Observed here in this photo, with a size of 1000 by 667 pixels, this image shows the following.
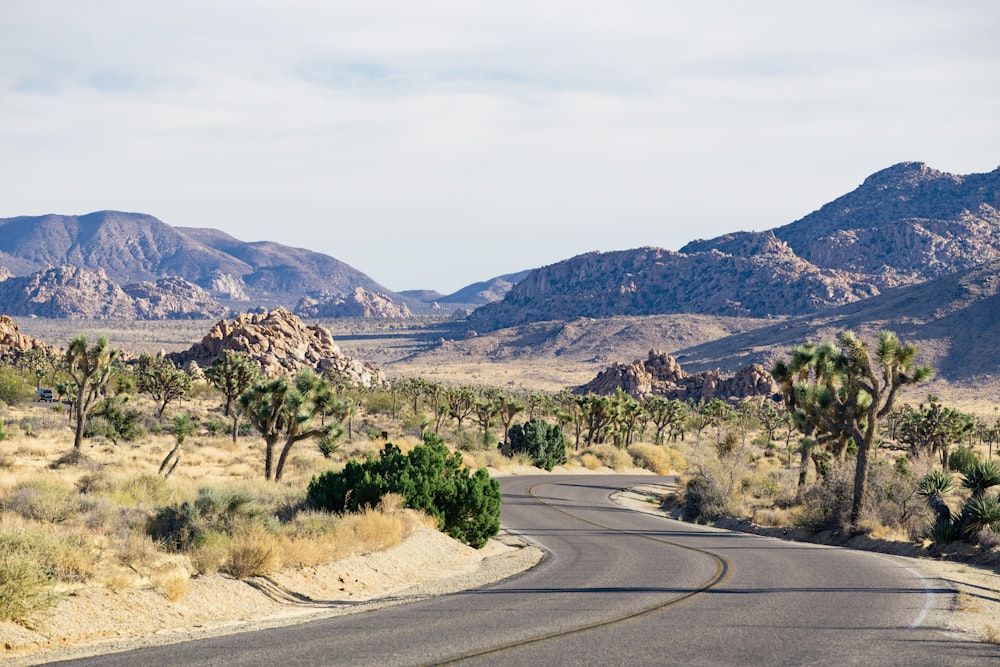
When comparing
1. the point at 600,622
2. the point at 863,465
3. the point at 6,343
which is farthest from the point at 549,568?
the point at 6,343

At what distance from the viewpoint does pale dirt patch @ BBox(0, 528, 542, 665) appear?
11.4 metres

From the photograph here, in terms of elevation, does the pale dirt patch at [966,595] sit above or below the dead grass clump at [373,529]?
above

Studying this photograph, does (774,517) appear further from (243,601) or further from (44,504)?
(44,504)

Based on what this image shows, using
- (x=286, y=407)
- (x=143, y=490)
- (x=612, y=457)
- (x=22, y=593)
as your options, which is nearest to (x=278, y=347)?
(x=612, y=457)

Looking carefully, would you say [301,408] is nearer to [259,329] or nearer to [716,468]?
[716,468]

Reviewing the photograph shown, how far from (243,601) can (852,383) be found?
19.0 m

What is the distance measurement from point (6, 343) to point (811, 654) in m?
96.9

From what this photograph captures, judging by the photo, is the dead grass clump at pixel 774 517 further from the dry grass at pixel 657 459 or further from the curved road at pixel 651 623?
the dry grass at pixel 657 459

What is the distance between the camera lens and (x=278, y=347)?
113m

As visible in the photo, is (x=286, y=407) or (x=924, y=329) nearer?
(x=286, y=407)

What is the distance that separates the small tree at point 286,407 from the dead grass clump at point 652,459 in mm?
37898

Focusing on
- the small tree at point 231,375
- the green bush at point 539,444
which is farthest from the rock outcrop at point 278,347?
the green bush at point 539,444

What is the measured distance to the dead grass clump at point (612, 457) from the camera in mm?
65000

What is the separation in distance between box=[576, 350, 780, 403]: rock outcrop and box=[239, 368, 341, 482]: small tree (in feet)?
273
